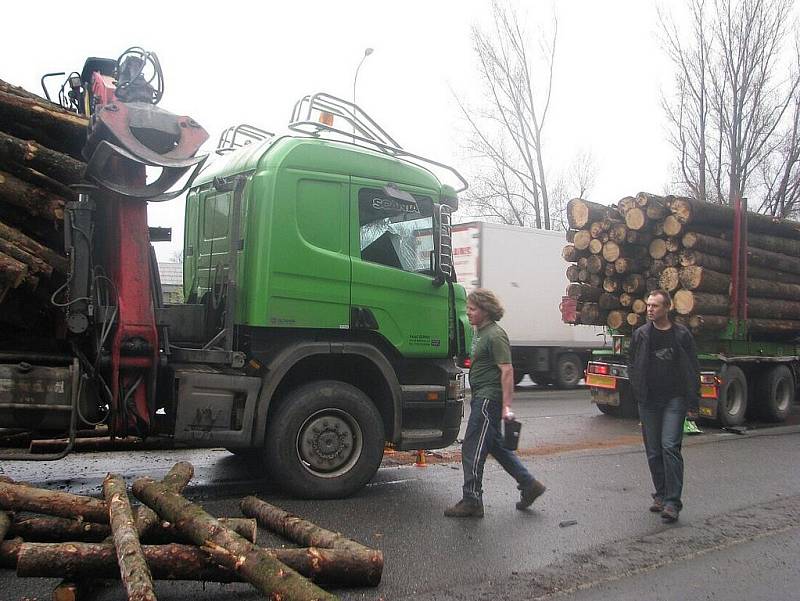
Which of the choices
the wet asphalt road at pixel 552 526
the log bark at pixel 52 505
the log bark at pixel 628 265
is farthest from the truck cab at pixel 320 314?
the log bark at pixel 628 265

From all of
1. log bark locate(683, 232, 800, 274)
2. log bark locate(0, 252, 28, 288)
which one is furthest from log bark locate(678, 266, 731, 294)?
log bark locate(0, 252, 28, 288)

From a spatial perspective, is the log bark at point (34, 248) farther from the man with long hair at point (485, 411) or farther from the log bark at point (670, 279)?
the log bark at point (670, 279)

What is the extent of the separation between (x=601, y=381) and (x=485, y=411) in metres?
6.78

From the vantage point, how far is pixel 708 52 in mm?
20828

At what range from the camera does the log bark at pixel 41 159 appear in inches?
215

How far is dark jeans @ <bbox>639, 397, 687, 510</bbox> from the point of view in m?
6.08

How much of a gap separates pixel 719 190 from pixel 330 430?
19.1 metres

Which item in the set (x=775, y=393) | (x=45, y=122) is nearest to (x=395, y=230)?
(x=45, y=122)

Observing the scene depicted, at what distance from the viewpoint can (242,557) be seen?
3787mm

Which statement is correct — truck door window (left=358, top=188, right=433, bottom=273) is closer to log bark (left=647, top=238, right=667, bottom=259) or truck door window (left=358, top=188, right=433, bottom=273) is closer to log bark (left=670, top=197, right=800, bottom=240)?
log bark (left=670, top=197, right=800, bottom=240)

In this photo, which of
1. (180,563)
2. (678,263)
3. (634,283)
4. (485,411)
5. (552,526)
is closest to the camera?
→ (180,563)

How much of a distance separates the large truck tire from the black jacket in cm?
223

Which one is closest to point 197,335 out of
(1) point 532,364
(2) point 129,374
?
(2) point 129,374

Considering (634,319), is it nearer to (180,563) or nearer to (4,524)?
(180,563)
